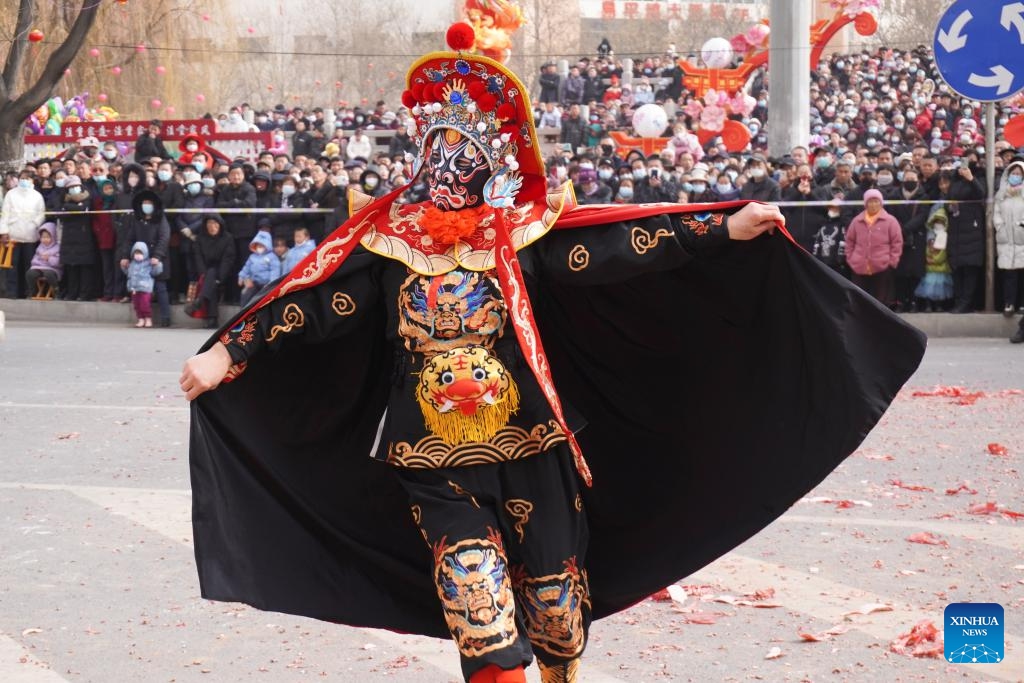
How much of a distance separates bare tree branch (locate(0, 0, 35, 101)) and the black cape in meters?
19.2

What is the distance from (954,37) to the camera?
43.2ft

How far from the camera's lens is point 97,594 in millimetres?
6164

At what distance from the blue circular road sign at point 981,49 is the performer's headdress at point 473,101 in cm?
937

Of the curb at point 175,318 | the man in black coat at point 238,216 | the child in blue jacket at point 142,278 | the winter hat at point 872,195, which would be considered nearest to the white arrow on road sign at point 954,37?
the winter hat at point 872,195

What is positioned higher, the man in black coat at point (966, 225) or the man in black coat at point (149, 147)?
the man in black coat at point (149, 147)

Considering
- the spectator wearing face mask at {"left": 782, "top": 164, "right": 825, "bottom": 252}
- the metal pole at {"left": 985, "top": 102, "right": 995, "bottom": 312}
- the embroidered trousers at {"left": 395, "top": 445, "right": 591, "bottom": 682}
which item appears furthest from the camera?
the spectator wearing face mask at {"left": 782, "top": 164, "right": 825, "bottom": 252}

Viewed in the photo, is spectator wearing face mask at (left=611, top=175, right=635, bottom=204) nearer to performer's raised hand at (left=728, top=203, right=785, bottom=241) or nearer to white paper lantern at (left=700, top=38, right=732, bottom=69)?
performer's raised hand at (left=728, top=203, right=785, bottom=241)

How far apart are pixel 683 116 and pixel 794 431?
92.8 ft

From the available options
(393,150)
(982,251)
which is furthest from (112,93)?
(982,251)

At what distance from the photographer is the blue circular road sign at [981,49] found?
42.1 feet

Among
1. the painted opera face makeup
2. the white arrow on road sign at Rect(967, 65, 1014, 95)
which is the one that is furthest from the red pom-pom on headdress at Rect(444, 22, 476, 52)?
the white arrow on road sign at Rect(967, 65, 1014, 95)

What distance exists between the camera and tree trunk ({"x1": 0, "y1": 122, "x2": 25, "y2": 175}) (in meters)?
23.5

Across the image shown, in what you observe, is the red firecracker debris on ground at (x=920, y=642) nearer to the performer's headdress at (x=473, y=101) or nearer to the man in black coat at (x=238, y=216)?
the performer's headdress at (x=473, y=101)

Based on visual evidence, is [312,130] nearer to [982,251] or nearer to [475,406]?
[982,251]
